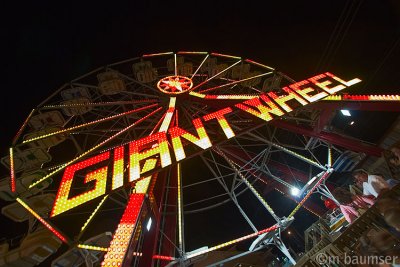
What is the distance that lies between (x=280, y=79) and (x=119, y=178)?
11.8 meters

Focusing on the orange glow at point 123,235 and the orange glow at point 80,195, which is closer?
the orange glow at point 123,235

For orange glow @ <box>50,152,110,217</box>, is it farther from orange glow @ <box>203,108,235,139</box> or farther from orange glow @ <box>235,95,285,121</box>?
orange glow @ <box>235,95,285,121</box>

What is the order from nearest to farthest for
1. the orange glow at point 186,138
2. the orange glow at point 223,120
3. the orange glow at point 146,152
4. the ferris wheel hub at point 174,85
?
the orange glow at point 146,152
the orange glow at point 186,138
the orange glow at point 223,120
the ferris wheel hub at point 174,85

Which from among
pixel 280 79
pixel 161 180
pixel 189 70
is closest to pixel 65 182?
pixel 161 180

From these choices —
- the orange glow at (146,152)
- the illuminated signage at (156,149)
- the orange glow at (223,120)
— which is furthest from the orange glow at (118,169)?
the orange glow at (223,120)

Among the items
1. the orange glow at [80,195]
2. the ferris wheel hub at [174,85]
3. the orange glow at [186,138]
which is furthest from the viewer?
the ferris wheel hub at [174,85]

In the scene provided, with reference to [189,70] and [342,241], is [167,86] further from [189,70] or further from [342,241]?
[342,241]

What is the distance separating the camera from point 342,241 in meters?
6.11

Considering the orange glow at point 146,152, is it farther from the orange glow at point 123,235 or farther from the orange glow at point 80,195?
the orange glow at point 80,195

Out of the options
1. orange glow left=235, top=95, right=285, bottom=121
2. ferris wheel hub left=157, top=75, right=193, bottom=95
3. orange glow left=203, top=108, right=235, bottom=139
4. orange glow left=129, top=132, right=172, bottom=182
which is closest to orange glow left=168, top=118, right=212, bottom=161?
orange glow left=129, top=132, right=172, bottom=182

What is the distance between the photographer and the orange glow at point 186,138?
6723 mm

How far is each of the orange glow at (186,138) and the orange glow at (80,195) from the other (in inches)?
73.1

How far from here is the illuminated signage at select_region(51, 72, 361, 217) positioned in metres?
5.93

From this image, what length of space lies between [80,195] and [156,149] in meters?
2.12
